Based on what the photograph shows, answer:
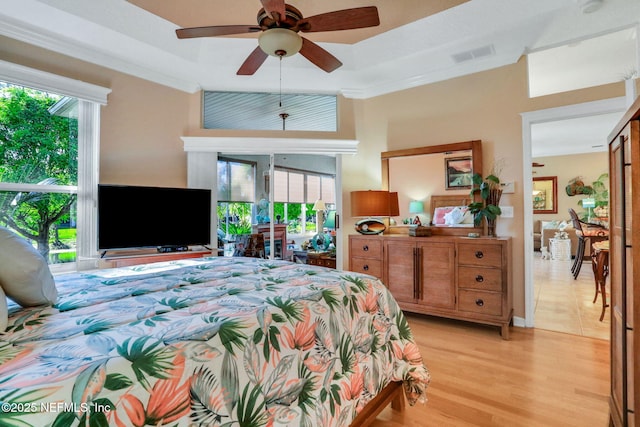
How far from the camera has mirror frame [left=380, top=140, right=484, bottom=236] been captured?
3.50m

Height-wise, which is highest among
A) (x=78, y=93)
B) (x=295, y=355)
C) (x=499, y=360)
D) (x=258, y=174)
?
(x=78, y=93)

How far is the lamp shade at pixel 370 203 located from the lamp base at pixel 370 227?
121 millimetres

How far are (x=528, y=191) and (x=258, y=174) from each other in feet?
10.1

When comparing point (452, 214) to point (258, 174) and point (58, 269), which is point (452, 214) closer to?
point (258, 174)

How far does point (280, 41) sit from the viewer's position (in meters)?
2.11

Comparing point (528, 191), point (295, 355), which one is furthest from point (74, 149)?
point (528, 191)

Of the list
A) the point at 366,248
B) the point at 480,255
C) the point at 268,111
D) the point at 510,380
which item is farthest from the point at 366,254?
the point at 268,111

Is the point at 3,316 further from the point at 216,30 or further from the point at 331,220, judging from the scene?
the point at 331,220

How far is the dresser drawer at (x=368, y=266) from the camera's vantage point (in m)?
3.62

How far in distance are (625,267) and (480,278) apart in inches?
72.9

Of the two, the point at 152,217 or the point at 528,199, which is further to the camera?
the point at 152,217

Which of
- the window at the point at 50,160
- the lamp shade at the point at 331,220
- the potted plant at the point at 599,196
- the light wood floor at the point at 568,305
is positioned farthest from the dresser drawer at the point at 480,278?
the potted plant at the point at 599,196

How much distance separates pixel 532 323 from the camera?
3.25 metres

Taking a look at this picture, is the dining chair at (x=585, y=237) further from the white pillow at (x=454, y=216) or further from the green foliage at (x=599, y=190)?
the white pillow at (x=454, y=216)
